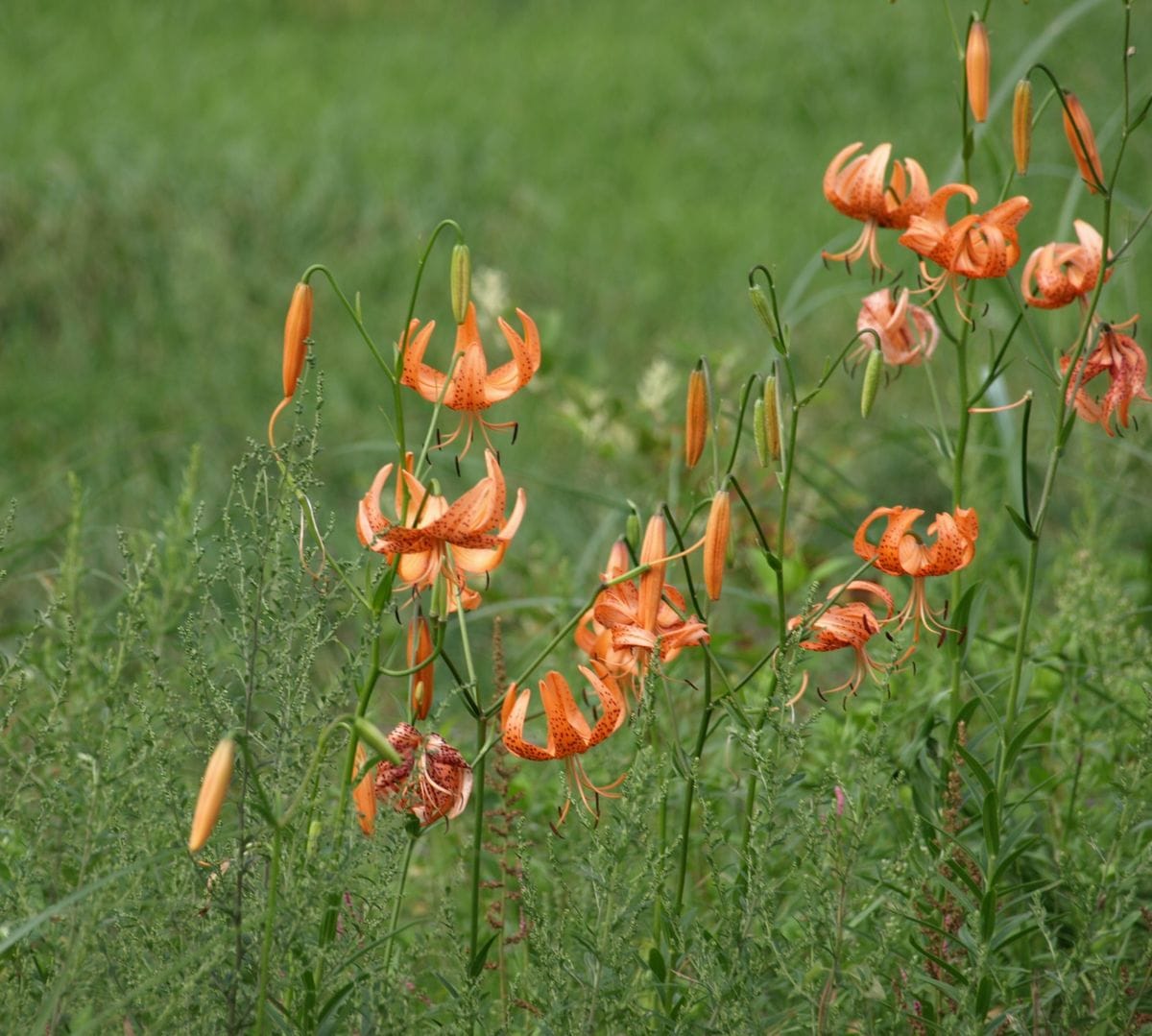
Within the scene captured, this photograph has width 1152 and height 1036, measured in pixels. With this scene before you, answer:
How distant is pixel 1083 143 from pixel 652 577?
2.23 feet

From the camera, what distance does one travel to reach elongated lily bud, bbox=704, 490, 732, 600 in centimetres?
140

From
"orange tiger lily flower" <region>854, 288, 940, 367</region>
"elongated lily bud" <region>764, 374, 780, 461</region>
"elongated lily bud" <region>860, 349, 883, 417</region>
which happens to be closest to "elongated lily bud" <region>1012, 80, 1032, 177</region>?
"orange tiger lily flower" <region>854, 288, 940, 367</region>

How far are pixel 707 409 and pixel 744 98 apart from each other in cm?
558

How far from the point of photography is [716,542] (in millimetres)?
1409

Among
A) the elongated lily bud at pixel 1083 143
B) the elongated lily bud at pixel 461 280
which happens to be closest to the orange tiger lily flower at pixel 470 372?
the elongated lily bud at pixel 461 280

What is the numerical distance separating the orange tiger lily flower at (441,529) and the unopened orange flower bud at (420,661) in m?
0.03

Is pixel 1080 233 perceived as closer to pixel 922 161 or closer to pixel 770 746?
pixel 770 746

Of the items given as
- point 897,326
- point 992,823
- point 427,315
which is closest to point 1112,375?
point 897,326

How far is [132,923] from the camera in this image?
1.39m

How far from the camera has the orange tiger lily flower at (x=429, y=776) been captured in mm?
1384

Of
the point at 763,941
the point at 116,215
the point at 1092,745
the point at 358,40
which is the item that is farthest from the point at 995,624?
the point at 358,40

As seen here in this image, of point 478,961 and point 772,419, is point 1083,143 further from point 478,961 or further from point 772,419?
point 478,961

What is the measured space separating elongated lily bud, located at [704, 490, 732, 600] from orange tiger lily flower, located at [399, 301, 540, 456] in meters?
0.20

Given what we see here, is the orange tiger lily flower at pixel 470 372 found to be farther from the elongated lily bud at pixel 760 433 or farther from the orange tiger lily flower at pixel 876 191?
the orange tiger lily flower at pixel 876 191
